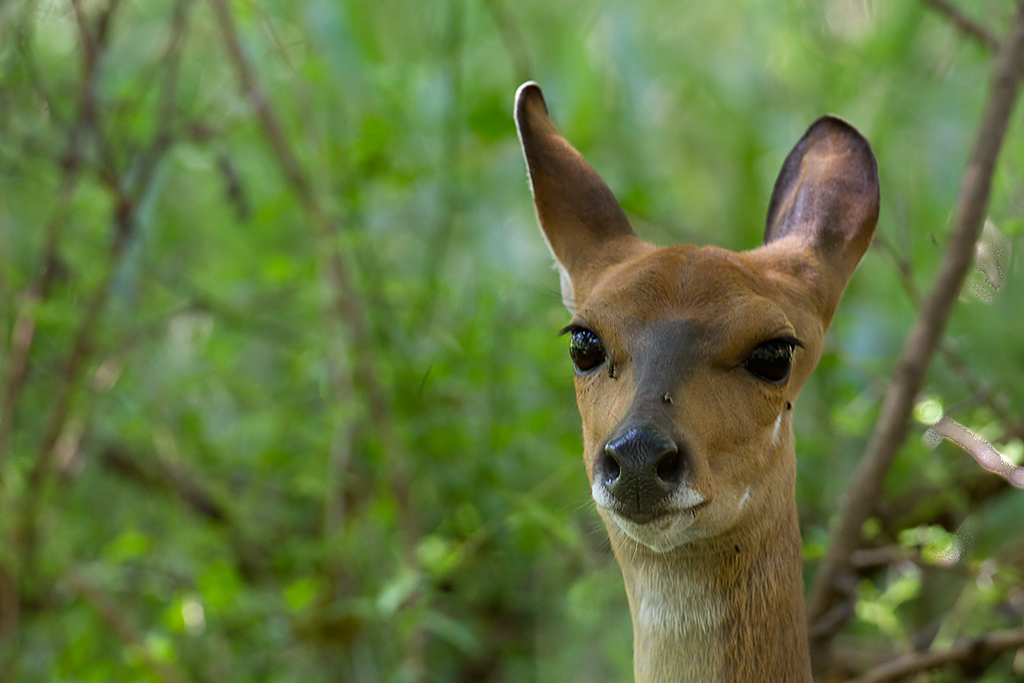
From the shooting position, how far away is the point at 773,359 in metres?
2.18

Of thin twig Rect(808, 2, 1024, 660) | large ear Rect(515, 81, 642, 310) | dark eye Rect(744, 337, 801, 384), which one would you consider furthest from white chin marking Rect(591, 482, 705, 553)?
thin twig Rect(808, 2, 1024, 660)

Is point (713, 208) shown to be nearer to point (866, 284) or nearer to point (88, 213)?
point (866, 284)

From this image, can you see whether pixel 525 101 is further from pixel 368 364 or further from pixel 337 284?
pixel 368 364

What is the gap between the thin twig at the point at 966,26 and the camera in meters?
3.79

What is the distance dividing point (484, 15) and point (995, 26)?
242cm

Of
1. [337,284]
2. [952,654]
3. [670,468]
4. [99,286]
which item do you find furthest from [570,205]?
[99,286]

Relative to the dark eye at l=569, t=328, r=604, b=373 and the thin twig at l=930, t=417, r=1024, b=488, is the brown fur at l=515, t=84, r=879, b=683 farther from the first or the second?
the thin twig at l=930, t=417, r=1024, b=488

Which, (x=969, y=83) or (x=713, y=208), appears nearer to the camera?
(x=969, y=83)

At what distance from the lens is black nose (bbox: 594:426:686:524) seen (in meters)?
1.93

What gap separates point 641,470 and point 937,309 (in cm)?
169

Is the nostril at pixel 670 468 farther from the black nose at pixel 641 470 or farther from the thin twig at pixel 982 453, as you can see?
the thin twig at pixel 982 453

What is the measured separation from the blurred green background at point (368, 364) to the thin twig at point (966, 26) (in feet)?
0.97

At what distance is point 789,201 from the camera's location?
9.03ft

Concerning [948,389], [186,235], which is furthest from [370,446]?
[948,389]
